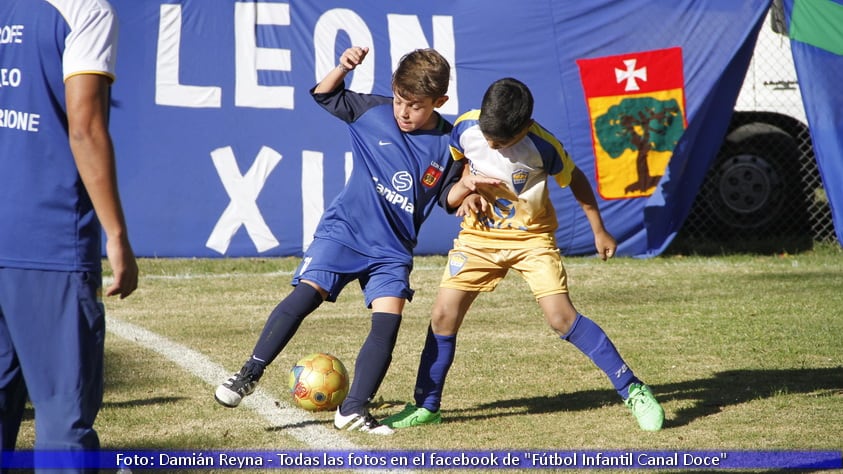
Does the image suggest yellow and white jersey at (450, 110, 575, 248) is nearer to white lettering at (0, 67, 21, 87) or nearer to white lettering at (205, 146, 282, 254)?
white lettering at (0, 67, 21, 87)

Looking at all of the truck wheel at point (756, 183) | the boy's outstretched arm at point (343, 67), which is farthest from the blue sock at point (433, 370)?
the truck wheel at point (756, 183)

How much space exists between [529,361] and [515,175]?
1703 mm

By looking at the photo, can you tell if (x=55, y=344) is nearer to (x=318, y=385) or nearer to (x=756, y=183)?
(x=318, y=385)

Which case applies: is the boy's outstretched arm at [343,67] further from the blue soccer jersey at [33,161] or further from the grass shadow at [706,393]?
the blue soccer jersey at [33,161]

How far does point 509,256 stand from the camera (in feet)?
16.4

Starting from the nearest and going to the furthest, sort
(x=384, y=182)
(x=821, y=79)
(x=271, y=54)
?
(x=384, y=182)
(x=821, y=79)
(x=271, y=54)

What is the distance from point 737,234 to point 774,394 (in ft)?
20.3

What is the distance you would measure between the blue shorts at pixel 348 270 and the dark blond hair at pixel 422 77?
2.57 ft

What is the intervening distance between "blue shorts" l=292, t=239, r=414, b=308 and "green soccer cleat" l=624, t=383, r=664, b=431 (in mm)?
1118

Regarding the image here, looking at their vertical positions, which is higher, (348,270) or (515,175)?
(515,175)

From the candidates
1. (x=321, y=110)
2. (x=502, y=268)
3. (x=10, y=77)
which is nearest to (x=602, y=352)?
(x=502, y=268)

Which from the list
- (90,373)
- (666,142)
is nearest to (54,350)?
(90,373)

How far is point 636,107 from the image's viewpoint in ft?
33.6

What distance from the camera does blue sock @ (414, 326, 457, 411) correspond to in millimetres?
4945
